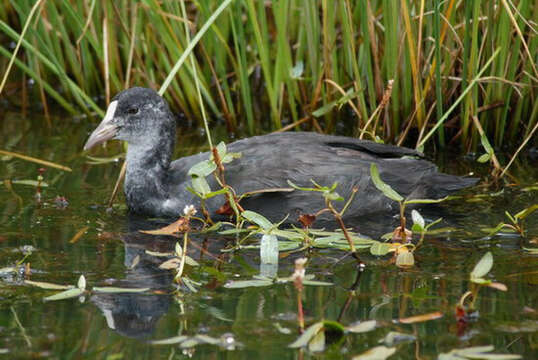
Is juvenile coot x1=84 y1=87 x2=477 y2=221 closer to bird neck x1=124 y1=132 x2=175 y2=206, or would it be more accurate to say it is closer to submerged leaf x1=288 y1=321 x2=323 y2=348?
bird neck x1=124 y1=132 x2=175 y2=206

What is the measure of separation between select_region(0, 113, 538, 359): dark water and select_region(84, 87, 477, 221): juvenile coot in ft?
0.65

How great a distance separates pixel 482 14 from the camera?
5.82 m

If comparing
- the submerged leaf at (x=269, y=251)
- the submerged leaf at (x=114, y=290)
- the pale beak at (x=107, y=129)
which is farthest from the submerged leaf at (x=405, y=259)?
the pale beak at (x=107, y=129)

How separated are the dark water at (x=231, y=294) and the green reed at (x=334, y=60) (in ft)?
2.57

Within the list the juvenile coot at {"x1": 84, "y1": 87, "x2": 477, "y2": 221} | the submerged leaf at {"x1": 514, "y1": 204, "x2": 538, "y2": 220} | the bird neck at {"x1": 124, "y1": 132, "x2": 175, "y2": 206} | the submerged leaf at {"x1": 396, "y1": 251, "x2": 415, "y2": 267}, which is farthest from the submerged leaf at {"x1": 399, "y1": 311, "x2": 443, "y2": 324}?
the bird neck at {"x1": 124, "y1": 132, "x2": 175, "y2": 206}

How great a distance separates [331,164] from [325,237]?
781 mm

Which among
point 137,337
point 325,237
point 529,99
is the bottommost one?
point 137,337

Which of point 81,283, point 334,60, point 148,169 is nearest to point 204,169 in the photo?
point 148,169

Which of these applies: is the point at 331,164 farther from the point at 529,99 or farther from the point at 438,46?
the point at 529,99

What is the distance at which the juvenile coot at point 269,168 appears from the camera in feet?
16.9

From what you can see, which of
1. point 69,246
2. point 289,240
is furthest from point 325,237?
point 69,246

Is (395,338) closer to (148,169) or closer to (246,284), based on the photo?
(246,284)

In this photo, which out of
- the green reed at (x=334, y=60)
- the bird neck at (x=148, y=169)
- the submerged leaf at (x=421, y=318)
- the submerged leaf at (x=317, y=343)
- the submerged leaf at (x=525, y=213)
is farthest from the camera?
the green reed at (x=334, y=60)

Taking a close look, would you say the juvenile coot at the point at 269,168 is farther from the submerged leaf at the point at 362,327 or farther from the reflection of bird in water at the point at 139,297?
the submerged leaf at the point at 362,327
